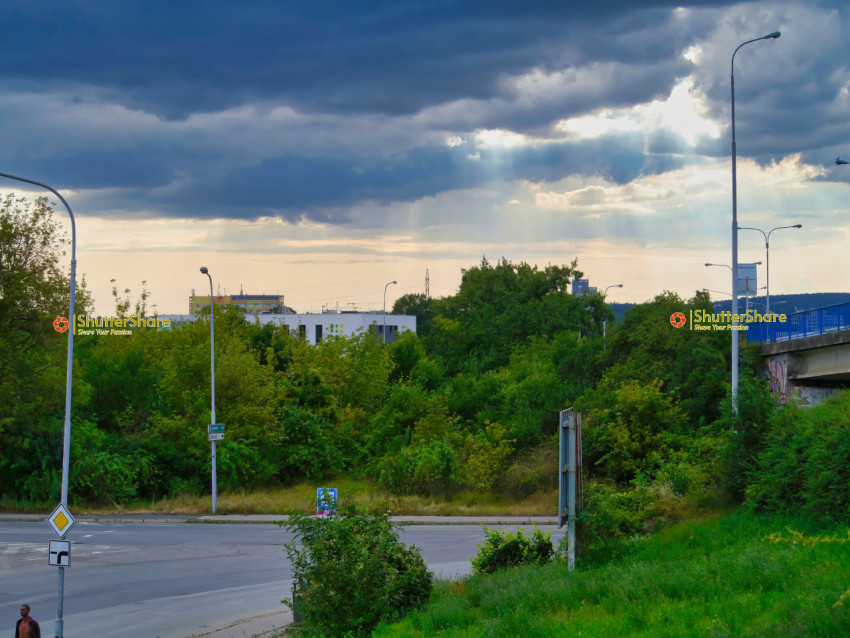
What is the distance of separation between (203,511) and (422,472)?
9.75 m

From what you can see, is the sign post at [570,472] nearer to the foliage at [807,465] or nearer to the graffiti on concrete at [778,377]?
the foliage at [807,465]

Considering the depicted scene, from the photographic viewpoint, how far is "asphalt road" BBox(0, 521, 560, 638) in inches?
629

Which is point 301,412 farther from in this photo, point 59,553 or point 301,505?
point 59,553

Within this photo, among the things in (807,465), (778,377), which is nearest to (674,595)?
(807,465)

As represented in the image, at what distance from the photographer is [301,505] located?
34531 millimetres

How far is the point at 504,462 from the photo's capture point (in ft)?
122

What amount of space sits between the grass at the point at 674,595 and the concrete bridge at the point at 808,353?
519 inches

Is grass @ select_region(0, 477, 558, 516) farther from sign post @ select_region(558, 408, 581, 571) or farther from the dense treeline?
sign post @ select_region(558, 408, 581, 571)

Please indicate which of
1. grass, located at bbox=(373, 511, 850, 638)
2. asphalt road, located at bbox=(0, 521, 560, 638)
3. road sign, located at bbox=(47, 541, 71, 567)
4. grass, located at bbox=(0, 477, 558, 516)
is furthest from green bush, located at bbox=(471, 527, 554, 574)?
grass, located at bbox=(0, 477, 558, 516)

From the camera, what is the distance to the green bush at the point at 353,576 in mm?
11844

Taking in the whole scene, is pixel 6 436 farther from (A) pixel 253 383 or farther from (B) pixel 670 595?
(B) pixel 670 595

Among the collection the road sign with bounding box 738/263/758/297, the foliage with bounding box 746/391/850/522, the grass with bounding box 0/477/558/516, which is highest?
the road sign with bounding box 738/263/758/297

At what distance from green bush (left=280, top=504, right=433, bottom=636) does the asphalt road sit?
2.36ft

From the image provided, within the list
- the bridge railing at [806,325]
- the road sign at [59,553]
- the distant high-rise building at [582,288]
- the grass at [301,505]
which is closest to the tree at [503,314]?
the distant high-rise building at [582,288]
